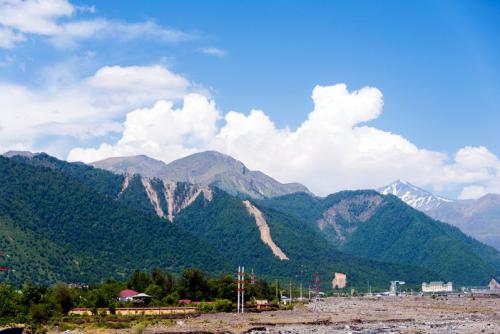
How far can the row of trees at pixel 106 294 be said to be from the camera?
4488 inches

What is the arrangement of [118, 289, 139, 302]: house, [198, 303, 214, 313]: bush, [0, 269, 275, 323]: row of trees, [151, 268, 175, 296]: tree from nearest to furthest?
[0, 269, 275, 323]: row of trees
[198, 303, 214, 313]: bush
[118, 289, 139, 302]: house
[151, 268, 175, 296]: tree

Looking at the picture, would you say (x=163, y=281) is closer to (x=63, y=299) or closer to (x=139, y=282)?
(x=139, y=282)

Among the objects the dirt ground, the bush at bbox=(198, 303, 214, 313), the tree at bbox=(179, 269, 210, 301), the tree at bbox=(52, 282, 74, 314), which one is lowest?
the dirt ground

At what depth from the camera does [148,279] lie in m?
168

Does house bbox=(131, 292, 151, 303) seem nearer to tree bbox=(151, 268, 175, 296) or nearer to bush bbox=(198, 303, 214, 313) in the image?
tree bbox=(151, 268, 175, 296)

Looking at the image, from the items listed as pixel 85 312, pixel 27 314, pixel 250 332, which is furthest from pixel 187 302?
pixel 250 332

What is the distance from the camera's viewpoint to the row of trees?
374ft

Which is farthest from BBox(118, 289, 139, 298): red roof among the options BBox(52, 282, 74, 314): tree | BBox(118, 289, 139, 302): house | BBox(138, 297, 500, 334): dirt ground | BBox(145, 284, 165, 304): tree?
BBox(138, 297, 500, 334): dirt ground

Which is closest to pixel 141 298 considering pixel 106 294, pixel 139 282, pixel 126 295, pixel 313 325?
pixel 126 295

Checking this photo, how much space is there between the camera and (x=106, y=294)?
142 metres

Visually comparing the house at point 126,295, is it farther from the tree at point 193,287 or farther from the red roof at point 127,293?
the tree at point 193,287

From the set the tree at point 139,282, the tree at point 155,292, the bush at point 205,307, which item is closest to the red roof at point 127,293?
the tree at point 155,292

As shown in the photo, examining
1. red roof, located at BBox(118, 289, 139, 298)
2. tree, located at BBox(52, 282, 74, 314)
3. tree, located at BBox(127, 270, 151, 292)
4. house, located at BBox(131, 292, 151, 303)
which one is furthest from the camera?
tree, located at BBox(127, 270, 151, 292)

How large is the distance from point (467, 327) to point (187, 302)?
60972 millimetres
